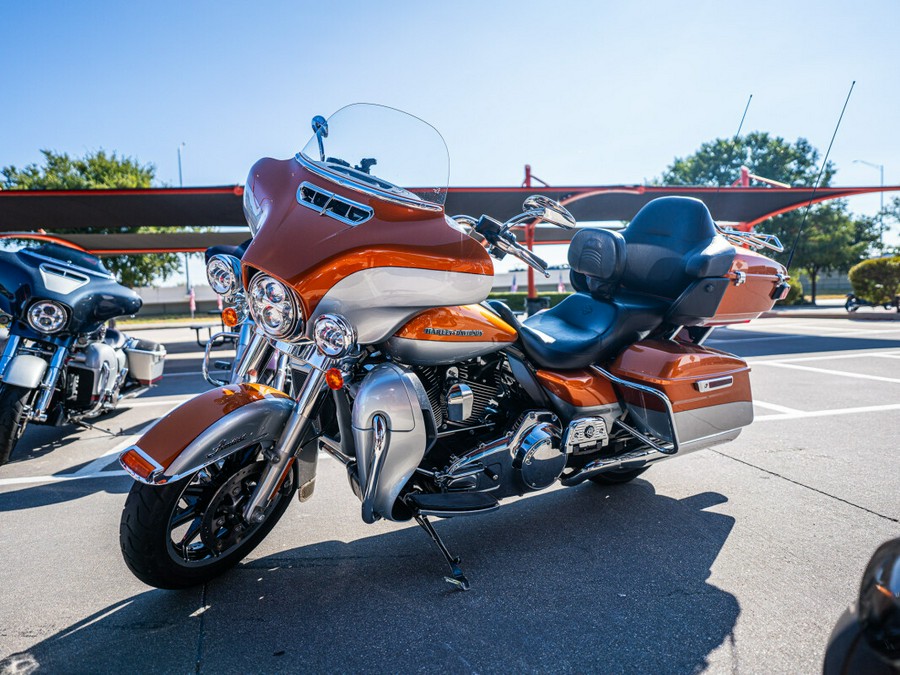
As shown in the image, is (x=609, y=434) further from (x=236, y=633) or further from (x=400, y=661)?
(x=236, y=633)

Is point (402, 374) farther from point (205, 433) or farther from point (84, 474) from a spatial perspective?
point (84, 474)

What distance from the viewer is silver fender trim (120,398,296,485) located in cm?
187

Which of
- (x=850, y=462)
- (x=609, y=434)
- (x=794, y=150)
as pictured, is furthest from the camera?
(x=794, y=150)

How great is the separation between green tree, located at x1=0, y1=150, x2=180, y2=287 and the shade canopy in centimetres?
1170

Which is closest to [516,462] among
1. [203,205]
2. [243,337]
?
[243,337]

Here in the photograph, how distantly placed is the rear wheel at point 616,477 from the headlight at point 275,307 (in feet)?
7.11

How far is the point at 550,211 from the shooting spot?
2092 millimetres

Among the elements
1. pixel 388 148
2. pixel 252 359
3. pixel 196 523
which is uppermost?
pixel 388 148

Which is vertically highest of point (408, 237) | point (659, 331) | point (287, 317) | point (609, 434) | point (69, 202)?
point (69, 202)

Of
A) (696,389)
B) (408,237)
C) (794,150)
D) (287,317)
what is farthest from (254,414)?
(794,150)

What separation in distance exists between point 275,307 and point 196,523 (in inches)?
39.6

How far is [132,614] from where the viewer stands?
6.68ft

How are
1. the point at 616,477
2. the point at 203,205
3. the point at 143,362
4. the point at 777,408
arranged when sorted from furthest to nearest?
the point at 203,205 < the point at 777,408 < the point at 143,362 < the point at 616,477

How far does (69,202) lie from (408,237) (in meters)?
13.9
